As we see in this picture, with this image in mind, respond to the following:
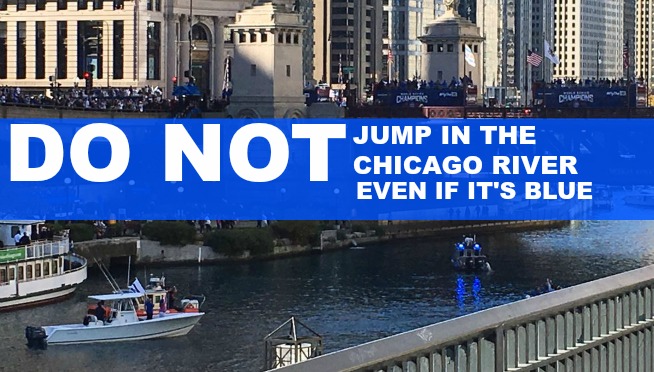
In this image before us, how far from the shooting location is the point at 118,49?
11569 cm

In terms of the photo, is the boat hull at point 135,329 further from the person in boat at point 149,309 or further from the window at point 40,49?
the window at point 40,49

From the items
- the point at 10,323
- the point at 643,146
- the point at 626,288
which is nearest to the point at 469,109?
the point at 643,146

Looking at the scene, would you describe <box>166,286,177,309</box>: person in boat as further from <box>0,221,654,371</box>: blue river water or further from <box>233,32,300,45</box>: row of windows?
<box>233,32,300,45</box>: row of windows

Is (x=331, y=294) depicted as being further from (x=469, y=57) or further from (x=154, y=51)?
(x=469, y=57)

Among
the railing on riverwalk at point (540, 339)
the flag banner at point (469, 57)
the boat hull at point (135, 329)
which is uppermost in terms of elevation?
the flag banner at point (469, 57)

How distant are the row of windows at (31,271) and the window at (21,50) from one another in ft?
156

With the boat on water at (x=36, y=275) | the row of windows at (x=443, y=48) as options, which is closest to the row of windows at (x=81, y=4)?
the row of windows at (x=443, y=48)

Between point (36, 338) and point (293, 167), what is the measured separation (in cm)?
3806

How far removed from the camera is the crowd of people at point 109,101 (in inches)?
3150

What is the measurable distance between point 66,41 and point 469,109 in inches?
1138

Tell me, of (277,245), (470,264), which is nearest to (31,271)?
(470,264)

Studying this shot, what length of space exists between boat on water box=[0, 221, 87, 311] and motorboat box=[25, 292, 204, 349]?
6.35 metres

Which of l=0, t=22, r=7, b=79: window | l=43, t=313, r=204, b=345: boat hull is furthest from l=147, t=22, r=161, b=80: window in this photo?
l=43, t=313, r=204, b=345: boat hull

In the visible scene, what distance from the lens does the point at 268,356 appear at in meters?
36.7
